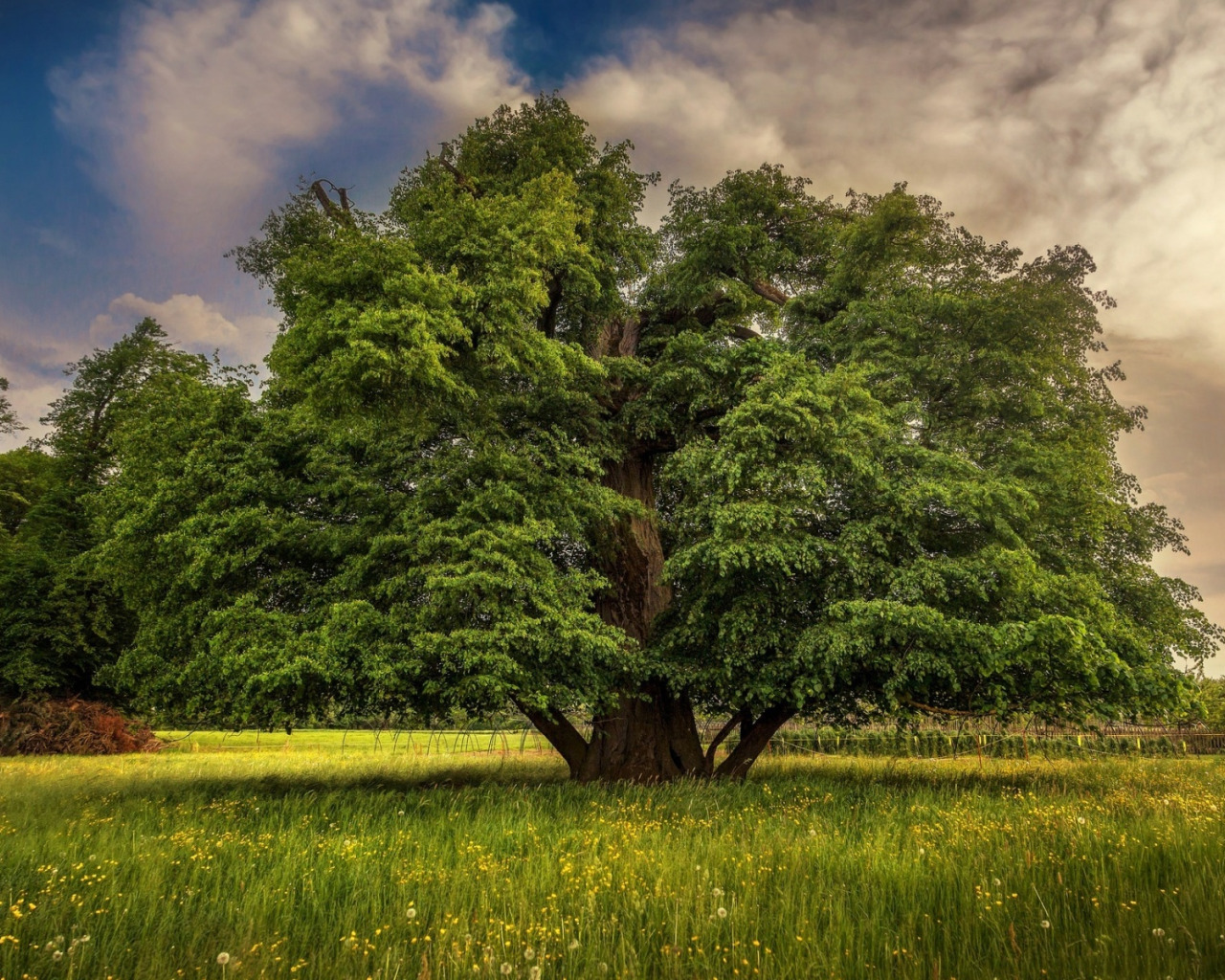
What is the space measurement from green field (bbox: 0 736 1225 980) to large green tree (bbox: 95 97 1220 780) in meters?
2.35

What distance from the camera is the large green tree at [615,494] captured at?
948 centimetres

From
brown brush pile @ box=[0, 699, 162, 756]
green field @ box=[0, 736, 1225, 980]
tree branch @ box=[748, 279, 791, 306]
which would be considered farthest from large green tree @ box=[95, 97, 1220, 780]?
brown brush pile @ box=[0, 699, 162, 756]

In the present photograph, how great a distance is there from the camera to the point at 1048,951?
3.62 m

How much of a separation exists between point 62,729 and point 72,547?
23.4ft

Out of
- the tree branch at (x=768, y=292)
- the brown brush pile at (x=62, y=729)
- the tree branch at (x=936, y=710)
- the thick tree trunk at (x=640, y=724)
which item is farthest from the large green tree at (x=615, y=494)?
the brown brush pile at (x=62, y=729)

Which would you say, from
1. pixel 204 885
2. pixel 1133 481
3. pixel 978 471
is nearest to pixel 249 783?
pixel 204 885

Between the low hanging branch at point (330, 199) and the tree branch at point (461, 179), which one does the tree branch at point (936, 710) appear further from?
the low hanging branch at point (330, 199)

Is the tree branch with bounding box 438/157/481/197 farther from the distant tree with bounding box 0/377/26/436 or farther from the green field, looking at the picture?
the distant tree with bounding box 0/377/26/436

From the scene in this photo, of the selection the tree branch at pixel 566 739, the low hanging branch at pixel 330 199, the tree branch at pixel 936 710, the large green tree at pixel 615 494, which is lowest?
Result: the tree branch at pixel 566 739

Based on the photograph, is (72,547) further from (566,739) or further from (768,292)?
(768,292)

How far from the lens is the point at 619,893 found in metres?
4.66

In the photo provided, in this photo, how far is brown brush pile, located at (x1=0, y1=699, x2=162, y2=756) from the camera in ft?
73.9

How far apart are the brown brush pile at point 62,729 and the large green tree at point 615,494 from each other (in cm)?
1740

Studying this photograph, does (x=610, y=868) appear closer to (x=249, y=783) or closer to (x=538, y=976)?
(x=538, y=976)
